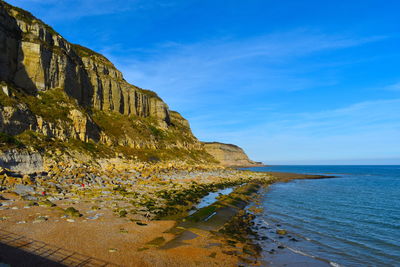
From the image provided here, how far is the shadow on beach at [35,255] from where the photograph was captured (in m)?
11.5

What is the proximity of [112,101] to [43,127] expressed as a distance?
33835 mm

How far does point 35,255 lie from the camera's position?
1230 cm

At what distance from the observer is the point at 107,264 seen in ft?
40.4

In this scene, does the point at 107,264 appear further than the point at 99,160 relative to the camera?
No

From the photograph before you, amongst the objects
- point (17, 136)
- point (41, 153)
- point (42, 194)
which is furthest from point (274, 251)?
point (17, 136)

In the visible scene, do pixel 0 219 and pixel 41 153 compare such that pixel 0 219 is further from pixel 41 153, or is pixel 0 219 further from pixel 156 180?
pixel 156 180

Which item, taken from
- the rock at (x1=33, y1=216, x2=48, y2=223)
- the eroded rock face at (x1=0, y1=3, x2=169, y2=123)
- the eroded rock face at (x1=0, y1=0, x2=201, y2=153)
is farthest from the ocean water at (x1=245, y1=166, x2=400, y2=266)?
the eroded rock face at (x1=0, y1=3, x2=169, y2=123)

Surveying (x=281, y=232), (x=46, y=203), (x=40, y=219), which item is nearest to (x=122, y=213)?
(x=40, y=219)

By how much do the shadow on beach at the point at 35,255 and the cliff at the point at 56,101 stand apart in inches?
905

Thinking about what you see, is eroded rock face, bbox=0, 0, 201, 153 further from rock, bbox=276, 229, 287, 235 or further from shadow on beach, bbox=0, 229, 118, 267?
rock, bbox=276, 229, 287, 235

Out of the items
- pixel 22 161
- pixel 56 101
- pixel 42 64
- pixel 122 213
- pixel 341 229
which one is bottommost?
pixel 341 229

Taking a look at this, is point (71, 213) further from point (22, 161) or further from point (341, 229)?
point (341, 229)

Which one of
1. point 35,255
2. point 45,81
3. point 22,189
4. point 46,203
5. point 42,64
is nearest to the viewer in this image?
point 35,255

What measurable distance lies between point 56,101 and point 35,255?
43.5m
